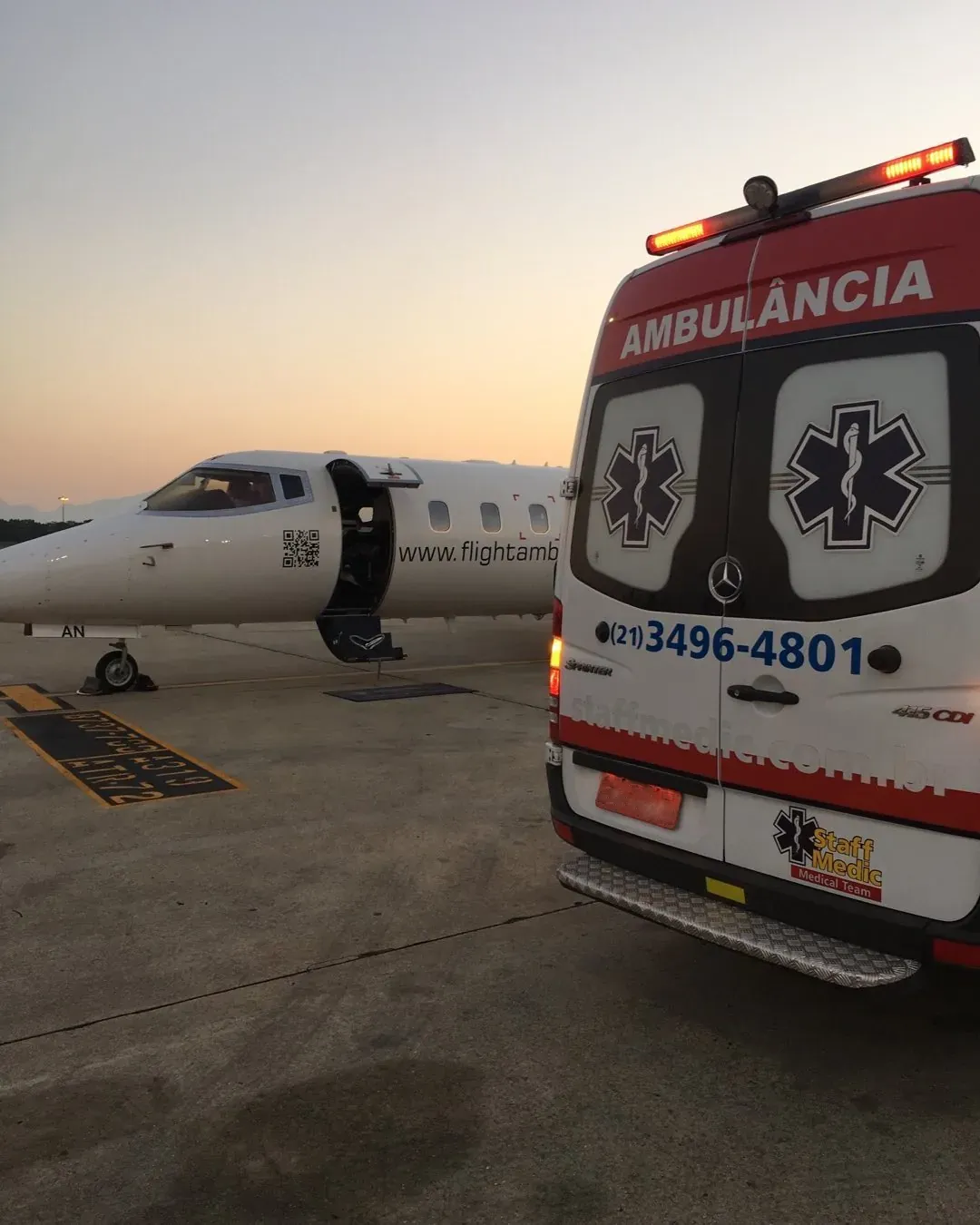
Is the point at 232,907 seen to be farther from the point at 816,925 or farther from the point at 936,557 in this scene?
the point at 936,557

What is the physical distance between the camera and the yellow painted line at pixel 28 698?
10580mm

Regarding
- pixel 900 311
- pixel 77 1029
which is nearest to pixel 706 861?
pixel 900 311

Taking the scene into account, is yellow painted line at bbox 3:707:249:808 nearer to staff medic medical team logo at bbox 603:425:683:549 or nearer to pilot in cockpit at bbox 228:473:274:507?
pilot in cockpit at bbox 228:473:274:507

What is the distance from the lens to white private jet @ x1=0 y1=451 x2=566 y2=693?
10.6 meters

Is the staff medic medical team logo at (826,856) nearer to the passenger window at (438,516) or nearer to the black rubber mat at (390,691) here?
the black rubber mat at (390,691)

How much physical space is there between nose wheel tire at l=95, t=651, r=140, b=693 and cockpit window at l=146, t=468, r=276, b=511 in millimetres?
1862

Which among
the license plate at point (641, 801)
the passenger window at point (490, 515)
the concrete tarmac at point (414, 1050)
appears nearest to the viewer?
the concrete tarmac at point (414, 1050)

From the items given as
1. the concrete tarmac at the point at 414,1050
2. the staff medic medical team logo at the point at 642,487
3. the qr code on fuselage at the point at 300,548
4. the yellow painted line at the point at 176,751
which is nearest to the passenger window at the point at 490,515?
the qr code on fuselage at the point at 300,548

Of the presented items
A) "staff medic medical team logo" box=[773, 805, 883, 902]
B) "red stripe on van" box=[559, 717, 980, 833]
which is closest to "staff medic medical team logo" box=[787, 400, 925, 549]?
"red stripe on van" box=[559, 717, 980, 833]

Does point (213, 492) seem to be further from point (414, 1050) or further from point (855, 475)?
point (855, 475)

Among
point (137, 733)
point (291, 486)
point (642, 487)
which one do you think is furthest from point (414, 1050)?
point (291, 486)

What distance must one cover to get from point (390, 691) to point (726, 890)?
863 centimetres

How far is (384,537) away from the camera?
12945mm

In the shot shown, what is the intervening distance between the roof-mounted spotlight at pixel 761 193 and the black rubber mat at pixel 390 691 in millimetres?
8301
